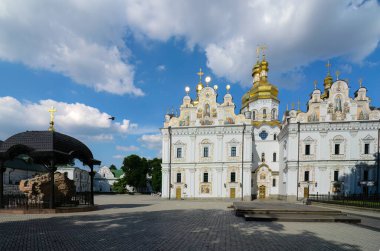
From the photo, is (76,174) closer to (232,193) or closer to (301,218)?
(232,193)

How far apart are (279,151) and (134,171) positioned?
3263 centimetres

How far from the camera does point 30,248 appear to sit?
693cm

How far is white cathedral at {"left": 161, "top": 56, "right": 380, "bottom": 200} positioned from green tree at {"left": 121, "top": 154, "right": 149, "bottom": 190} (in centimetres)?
2362

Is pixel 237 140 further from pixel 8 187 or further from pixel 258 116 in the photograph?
pixel 8 187

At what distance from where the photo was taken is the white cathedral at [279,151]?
101 ft

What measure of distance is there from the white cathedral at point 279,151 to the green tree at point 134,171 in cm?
2362

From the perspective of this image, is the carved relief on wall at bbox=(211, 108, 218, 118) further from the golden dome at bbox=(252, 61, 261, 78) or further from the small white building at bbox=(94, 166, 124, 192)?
the small white building at bbox=(94, 166, 124, 192)

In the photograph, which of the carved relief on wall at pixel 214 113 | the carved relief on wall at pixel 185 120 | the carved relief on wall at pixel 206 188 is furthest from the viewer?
the carved relief on wall at pixel 185 120

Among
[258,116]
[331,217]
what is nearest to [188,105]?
[258,116]

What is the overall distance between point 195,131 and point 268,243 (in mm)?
27369

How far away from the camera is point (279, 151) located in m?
39.3

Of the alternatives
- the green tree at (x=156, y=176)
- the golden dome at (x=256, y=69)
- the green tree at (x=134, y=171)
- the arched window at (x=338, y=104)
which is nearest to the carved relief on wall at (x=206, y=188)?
the arched window at (x=338, y=104)

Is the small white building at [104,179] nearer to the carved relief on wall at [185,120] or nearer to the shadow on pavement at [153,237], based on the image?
the carved relief on wall at [185,120]

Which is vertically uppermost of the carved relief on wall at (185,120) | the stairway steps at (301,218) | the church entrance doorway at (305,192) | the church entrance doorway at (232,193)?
the carved relief on wall at (185,120)
